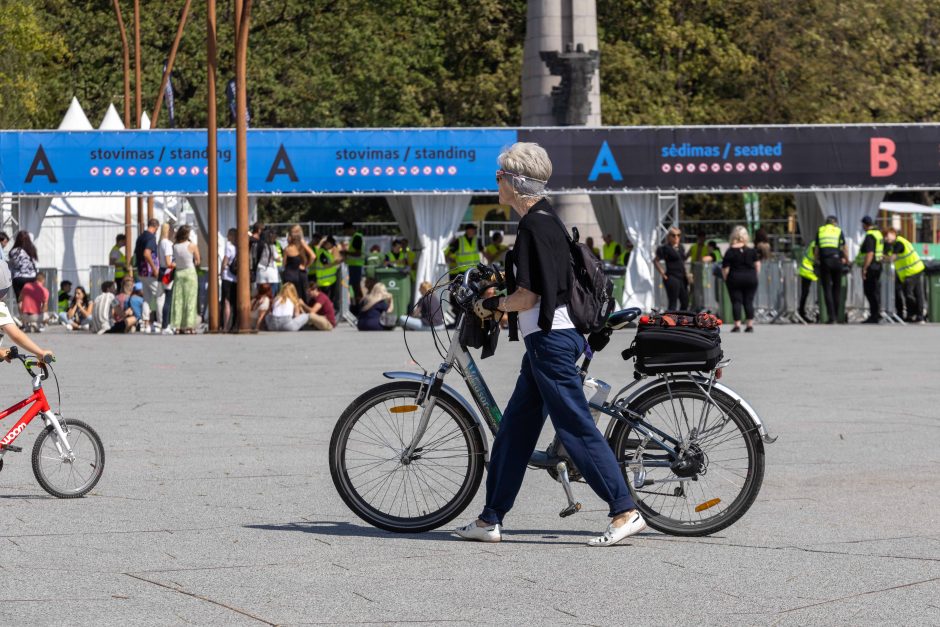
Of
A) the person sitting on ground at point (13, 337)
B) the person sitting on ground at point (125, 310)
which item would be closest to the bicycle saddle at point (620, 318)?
the person sitting on ground at point (13, 337)

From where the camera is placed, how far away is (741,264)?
81.4 ft

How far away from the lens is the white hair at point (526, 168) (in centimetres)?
714

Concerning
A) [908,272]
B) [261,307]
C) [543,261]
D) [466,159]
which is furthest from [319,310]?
[543,261]

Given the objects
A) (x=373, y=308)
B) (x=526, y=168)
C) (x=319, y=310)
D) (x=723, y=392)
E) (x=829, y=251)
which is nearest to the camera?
(x=526, y=168)

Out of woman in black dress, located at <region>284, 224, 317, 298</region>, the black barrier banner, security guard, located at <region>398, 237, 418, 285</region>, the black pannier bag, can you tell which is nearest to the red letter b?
the black barrier banner

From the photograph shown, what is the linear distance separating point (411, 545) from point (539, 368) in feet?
3.02

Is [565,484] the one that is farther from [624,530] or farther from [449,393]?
[449,393]

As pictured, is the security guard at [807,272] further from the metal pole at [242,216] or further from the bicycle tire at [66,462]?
the bicycle tire at [66,462]

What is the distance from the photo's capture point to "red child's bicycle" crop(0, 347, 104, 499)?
28.5 feet

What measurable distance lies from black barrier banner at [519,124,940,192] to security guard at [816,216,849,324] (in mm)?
3390

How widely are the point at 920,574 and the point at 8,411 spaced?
4.46 metres

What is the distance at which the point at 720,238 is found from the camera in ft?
141

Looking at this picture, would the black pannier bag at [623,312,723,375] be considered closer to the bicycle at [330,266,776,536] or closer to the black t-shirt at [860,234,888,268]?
the bicycle at [330,266,776,536]

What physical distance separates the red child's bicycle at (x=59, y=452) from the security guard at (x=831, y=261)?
63.3 feet
